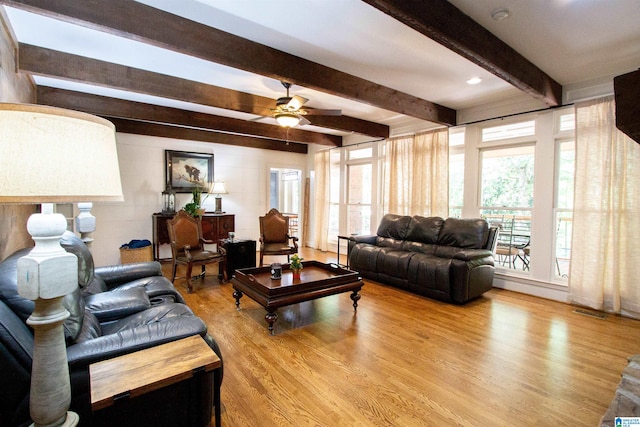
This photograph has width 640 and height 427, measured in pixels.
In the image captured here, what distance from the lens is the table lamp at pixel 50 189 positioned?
826 millimetres

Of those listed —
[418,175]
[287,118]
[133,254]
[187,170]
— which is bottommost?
[133,254]

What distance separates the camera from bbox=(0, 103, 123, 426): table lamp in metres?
0.83

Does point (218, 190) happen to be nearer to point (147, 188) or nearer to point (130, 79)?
point (147, 188)

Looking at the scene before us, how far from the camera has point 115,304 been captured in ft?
7.30

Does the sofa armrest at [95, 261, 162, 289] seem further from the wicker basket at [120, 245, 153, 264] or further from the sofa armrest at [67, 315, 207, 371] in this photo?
the wicker basket at [120, 245, 153, 264]

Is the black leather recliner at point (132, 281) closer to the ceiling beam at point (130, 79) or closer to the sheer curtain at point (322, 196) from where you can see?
the ceiling beam at point (130, 79)

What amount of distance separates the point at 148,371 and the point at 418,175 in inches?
190

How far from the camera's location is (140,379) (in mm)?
1249

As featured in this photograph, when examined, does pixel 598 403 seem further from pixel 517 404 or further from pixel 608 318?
pixel 608 318

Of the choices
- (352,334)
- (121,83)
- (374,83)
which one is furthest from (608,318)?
(121,83)

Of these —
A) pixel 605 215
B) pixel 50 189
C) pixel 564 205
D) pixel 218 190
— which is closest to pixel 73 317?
pixel 50 189

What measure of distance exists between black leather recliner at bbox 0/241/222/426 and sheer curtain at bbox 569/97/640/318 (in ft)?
13.8

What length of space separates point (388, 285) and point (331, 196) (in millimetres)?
3203

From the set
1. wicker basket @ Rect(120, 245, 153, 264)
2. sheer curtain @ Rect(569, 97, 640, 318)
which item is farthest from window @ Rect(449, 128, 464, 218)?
wicker basket @ Rect(120, 245, 153, 264)
